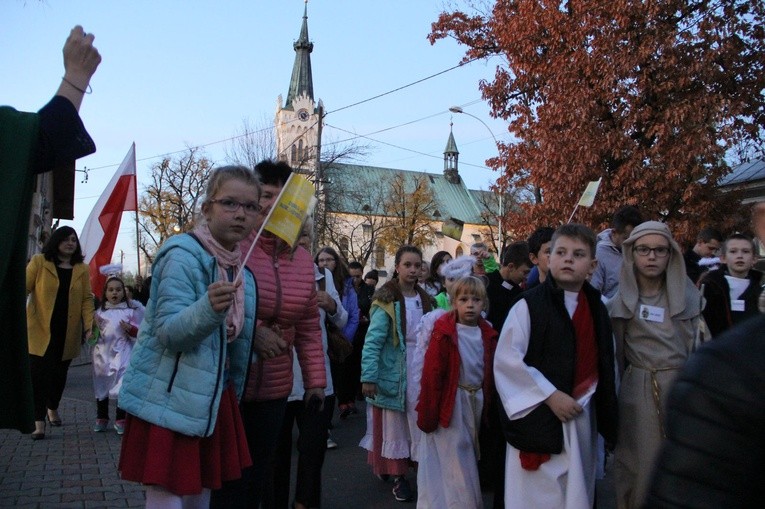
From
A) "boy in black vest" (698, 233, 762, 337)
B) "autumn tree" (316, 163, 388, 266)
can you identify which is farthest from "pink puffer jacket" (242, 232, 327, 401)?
"autumn tree" (316, 163, 388, 266)

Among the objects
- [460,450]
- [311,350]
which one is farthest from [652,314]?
[311,350]

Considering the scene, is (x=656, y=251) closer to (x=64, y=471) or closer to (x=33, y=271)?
(x=64, y=471)

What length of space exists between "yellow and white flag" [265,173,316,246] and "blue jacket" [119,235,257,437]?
0.36 meters

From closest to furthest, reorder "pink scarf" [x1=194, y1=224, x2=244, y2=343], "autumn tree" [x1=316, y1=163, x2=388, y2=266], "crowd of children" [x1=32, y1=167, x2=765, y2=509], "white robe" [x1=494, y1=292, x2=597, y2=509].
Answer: "crowd of children" [x1=32, y1=167, x2=765, y2=509] → "pink scarf" [x1=194, y1=224, x2=244, y2=343] → "white robe" [x1=494, y1=292, x2=597, y2=509] → "autumn tree" [x1=316, y1=163, x2=388, y2=266]

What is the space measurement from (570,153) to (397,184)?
6064cm

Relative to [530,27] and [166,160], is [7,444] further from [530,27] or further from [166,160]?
[166,160]

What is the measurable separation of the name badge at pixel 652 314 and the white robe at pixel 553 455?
20.0 inches

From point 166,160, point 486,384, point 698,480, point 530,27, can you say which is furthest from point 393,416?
point 166,160

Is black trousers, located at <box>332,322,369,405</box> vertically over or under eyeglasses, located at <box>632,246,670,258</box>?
under

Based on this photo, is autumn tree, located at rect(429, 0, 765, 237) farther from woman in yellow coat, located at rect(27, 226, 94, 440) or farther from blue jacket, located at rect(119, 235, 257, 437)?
blue jacket, located at rect(119, 235, 257, 437)

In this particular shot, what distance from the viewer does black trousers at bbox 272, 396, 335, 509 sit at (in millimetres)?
5148

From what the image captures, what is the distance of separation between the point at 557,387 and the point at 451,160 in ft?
362

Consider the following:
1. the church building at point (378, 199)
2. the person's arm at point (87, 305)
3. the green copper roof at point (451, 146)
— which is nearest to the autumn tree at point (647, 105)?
the person's arm at point (87, 305)

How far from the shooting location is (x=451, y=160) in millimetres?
113312
